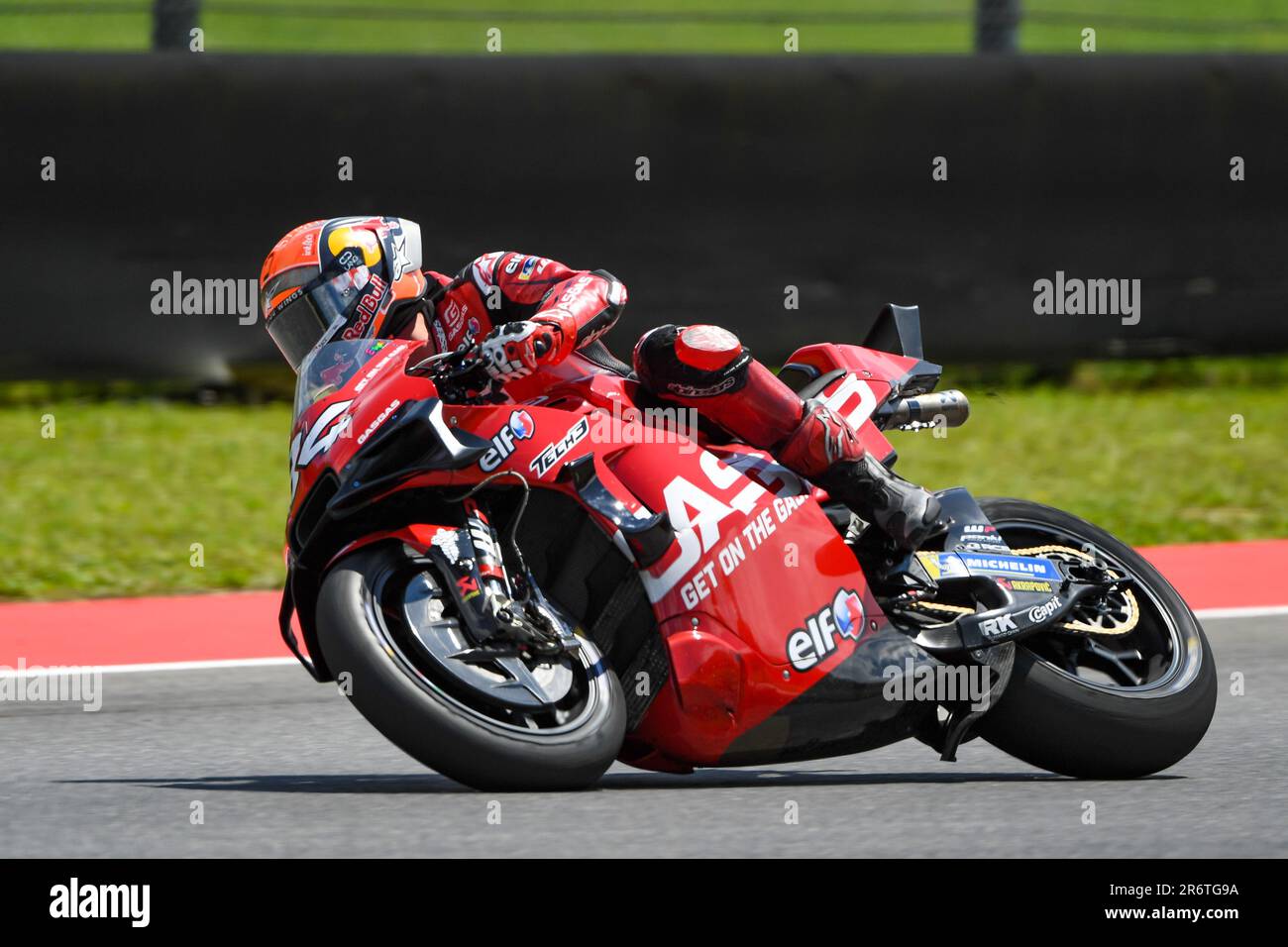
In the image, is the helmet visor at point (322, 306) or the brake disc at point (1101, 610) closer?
the helmet visor at point (322, 306)

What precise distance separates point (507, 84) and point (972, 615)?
19.8 feet

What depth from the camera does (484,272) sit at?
16.3 ft

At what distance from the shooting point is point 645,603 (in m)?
4.70

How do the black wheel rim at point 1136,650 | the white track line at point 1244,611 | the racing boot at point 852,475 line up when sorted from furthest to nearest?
the white track line at point 1244,611 < the black wheel rim at point 1136,650 < the racing boot at point 852,475

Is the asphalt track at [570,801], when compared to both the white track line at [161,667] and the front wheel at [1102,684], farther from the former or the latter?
the white track line at [161,667]

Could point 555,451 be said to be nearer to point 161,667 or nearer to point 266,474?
point 161,667

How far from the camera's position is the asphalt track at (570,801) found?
4.15m

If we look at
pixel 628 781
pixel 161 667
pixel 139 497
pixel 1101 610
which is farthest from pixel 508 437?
pixel 139 497

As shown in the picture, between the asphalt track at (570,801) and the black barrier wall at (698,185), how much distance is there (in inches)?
166

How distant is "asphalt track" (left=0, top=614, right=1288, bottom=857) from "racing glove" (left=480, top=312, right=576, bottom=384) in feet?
3.10

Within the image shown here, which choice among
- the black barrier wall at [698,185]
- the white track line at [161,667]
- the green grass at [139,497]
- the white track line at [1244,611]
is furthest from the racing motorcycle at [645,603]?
the black barrier wall at [698,185]

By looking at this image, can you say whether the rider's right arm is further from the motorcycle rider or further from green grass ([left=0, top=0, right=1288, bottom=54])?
green grass ([left=0, top=0, right=1288, bottom=54])

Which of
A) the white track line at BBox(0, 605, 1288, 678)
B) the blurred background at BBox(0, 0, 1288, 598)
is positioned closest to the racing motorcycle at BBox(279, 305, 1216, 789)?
the white track line at BBox(0, 605, 1288, 678)

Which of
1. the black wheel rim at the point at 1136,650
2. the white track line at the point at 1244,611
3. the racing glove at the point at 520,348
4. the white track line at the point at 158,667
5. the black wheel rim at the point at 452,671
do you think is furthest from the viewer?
the white track line at the point at 1244,611
